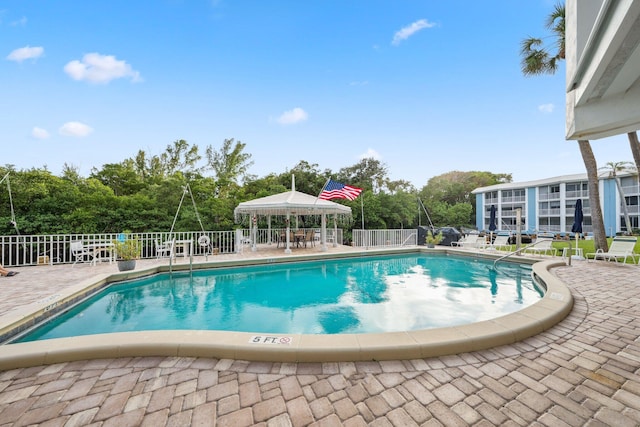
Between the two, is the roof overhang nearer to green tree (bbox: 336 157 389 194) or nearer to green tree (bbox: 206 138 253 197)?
green tree (bbox: 336 157 389 194)

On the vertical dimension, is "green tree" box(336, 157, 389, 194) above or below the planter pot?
above

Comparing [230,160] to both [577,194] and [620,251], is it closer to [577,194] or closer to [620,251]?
[620,251]

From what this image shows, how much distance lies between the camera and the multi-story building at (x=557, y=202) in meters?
26.1

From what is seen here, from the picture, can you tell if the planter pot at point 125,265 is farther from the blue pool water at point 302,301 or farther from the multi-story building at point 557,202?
the multi-story building at point 557,202

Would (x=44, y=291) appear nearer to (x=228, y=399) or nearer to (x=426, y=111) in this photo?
(x=228, y=399)

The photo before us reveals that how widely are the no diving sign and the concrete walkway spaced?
8.3 inches

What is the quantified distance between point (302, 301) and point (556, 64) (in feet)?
44.3

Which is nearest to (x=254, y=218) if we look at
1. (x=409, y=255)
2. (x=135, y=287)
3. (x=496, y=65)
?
(x=135, y=287)

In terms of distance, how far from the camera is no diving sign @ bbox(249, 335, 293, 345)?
2783 millimetres

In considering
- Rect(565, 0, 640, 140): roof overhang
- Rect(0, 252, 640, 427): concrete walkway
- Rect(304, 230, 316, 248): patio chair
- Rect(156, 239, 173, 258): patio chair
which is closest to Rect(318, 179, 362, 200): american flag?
Rect(304, 230, 316, 248): patio chair

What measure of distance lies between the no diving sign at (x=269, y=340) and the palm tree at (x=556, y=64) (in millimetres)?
12365

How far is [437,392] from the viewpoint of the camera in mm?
2154

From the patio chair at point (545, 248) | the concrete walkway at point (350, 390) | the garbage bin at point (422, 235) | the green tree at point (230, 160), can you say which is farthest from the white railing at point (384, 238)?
Result: the green tree at point (230, 160)

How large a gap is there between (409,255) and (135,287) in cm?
1074
